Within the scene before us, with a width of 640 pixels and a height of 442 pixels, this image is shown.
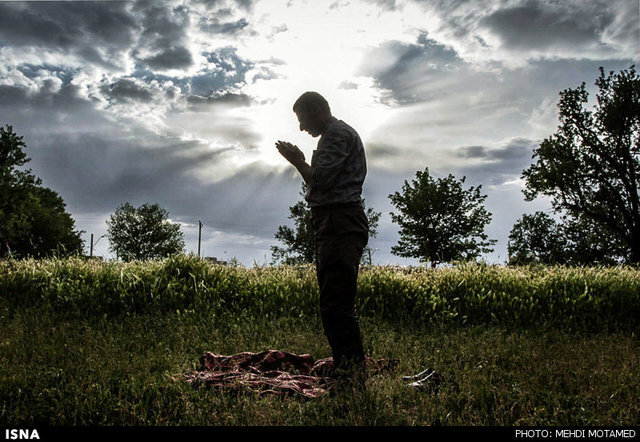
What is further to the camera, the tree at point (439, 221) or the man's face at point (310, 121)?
the tree at point (439, 221)

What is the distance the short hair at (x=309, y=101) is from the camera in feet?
17.1

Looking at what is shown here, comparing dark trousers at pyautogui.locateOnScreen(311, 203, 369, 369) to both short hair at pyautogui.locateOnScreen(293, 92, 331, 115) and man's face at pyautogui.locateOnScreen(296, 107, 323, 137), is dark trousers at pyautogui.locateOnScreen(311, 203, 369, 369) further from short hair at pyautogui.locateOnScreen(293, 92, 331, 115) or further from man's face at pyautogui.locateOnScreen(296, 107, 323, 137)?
short hair at pyautogui.locateOnScreen(293, 92, 331, 115)

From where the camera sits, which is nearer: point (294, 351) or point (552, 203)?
point (294, 351)

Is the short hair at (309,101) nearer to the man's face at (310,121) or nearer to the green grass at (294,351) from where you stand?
the man's face at (310,121)

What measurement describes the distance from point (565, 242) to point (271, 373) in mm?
47192

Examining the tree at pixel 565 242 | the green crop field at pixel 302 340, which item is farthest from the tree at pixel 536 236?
the green crop field at pixel 302 340

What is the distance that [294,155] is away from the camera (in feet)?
17.0

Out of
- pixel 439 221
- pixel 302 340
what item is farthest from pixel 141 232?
pixel 302 340

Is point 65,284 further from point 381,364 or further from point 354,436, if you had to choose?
point 354,436

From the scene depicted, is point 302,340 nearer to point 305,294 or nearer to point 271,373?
point 271,373

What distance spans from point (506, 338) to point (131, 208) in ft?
213

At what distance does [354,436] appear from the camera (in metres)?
3.79

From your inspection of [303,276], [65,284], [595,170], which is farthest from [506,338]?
[595,170]

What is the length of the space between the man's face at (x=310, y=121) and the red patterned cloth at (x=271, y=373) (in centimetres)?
280
